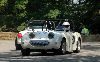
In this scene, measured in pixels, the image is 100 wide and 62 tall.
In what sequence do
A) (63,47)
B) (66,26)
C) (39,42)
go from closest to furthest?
1. (39,42)
2. (63,47)
3. (66,26)

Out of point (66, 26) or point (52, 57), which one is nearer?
point (52, 57)

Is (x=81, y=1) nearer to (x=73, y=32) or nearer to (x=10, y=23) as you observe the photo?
(x=10, y=23)

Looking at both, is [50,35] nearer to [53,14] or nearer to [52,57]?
A: [52,57]

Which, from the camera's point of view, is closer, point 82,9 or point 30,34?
point 30,34

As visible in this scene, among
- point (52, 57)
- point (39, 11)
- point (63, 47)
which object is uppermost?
point (39, 11)

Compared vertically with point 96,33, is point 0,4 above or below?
above

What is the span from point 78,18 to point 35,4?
4520 millimetres

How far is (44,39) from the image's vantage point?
1891cm

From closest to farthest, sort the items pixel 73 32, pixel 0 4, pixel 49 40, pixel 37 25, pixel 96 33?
pixel 49 40 → pixel 37 25 → pixel 73 32 → pixel 0 4 → pixel 96 33

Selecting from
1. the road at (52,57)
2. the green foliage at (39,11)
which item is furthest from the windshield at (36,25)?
the green foliage at (39,11)

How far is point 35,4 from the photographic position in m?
42.5

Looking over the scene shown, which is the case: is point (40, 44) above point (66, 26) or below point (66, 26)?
below

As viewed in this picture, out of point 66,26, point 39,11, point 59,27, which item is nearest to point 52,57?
point 59,27

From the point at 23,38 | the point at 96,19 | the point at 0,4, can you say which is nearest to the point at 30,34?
the point at 23,38
